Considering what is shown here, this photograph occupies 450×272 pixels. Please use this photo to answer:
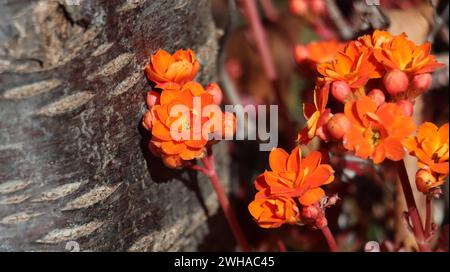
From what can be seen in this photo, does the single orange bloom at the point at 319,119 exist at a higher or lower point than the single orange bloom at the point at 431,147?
higher

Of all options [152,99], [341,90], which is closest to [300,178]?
[341,90]

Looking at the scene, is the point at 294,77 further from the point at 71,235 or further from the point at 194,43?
the point at 71,235

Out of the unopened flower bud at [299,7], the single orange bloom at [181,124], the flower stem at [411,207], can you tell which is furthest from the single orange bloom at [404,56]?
the unopened flower bud at [299,7]

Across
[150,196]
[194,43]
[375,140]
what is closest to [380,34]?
[375,140]

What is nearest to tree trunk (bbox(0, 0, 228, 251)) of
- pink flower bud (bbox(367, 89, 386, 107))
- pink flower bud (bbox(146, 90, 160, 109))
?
pink flower bud (bbox(146, 90, 160, 109))

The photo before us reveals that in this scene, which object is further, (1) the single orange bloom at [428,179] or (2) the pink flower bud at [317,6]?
(2) the pink flower bud at [317,6]

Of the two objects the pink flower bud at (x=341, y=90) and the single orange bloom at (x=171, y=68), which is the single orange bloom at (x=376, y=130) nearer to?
the pink flower bud at (x=341, y=90)

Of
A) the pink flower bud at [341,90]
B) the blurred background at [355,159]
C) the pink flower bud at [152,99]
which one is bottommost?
the blurred background at [355,159]
